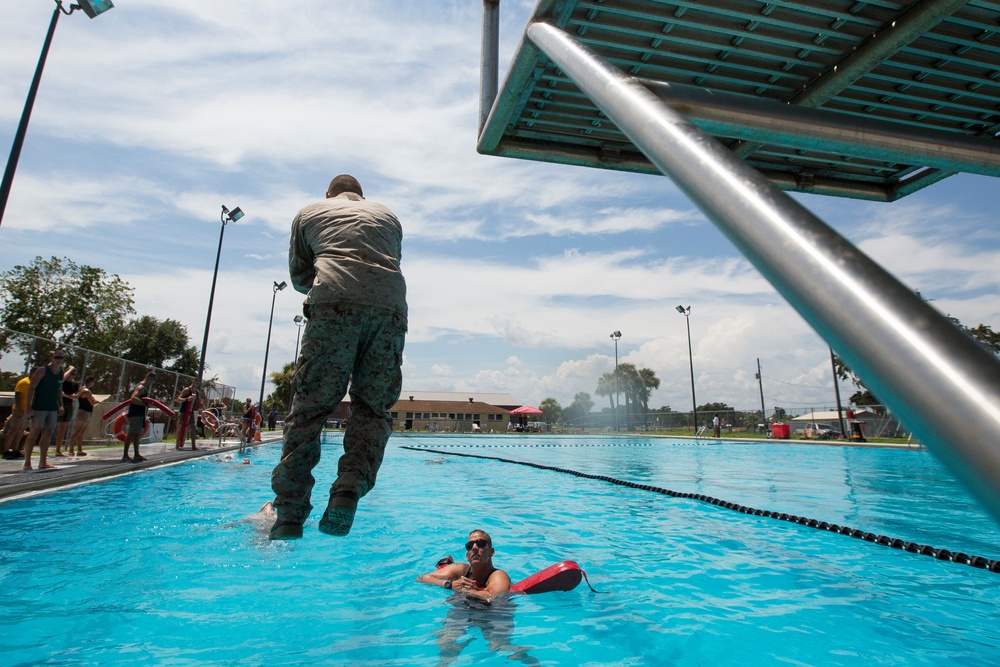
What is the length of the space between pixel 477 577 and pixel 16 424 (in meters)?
12.2

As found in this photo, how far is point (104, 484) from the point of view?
10.1m

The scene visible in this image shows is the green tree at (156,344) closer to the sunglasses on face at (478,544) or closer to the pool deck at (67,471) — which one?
the pool deck at (67,471)

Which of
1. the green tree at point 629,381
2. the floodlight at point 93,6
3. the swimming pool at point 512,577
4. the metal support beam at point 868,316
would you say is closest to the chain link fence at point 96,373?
the swimming pool at point 512,577

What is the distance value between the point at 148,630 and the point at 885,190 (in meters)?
5.63

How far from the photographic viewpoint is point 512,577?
6023mm

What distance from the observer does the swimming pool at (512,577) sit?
3977 mm

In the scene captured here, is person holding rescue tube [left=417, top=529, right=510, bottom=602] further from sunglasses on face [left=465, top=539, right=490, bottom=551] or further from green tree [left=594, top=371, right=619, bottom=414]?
green tree [left=594, top=371, right=619, bottom=414]

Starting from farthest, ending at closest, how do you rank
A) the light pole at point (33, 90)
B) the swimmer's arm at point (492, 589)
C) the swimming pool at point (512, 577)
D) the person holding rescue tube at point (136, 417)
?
1. the person holding rescue tube at point (136, 417)
2. the light pole at point (33, 90)
3. the swimmer's arm at point (492, 589)
4. the swimming pool at point (512, 577)

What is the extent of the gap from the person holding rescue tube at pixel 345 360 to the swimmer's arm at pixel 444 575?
2367 millimetres

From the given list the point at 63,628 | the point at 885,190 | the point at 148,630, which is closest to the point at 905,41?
the point at 885,190

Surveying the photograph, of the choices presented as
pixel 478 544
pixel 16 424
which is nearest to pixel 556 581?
pixel 478 544

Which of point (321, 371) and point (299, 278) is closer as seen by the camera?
point (321, 371)

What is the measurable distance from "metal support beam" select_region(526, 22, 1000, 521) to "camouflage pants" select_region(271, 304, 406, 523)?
2.61 m

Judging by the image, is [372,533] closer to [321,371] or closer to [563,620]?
[563,620]
